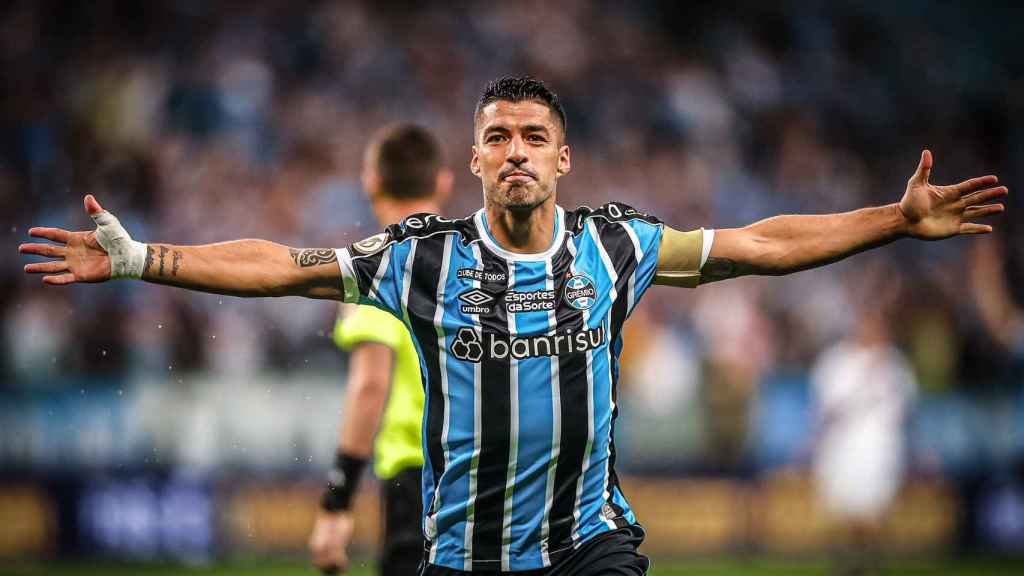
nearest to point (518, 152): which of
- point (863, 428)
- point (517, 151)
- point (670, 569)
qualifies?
point (517, 151)

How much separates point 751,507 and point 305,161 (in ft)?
21.2

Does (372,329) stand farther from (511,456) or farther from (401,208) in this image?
(511,456)

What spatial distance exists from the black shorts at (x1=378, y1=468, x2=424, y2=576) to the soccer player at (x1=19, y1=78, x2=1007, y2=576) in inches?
32.9

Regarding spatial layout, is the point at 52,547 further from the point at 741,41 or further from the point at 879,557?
the point at 741,41

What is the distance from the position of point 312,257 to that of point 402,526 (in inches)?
55.3

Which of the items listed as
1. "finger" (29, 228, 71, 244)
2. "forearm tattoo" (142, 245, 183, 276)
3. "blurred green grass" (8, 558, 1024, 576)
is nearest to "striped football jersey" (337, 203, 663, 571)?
"forearm tattoo" (142, 245, 183, 276)

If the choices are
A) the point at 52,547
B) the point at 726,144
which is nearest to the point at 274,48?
the point at 726,144

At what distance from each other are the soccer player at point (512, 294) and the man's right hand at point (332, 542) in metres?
1.20

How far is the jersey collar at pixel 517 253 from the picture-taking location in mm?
4496

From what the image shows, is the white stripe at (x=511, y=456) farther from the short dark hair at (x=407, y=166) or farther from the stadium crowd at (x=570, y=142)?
the stadium crowd at (x=570, y=142)

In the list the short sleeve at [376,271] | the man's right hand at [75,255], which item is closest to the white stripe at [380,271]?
the short sleeve at [376,271]

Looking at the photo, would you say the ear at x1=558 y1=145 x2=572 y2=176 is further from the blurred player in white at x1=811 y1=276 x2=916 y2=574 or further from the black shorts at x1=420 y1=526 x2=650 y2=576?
the blurred player in white at x1=811 y1=276 x2=916 y2=574

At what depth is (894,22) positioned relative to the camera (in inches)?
727

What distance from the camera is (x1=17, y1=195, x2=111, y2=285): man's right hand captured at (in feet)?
14.0
